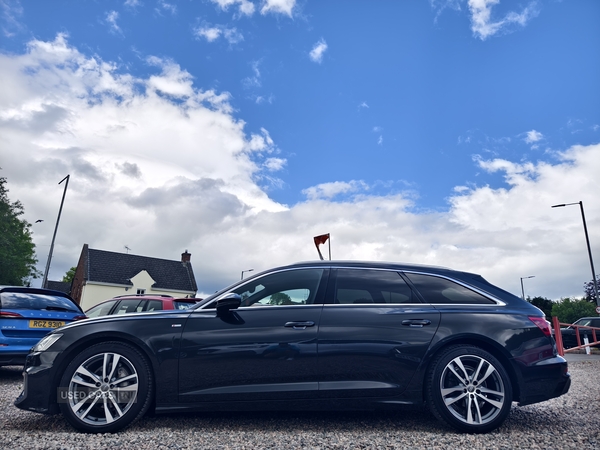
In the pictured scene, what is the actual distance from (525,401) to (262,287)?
2.52 meters

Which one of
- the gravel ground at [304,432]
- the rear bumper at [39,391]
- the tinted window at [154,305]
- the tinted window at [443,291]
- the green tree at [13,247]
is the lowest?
the gravel ground at [304,432]

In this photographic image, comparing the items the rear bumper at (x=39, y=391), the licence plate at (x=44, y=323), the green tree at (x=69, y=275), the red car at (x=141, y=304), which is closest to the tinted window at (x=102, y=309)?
the red car at (x=141, y=304)

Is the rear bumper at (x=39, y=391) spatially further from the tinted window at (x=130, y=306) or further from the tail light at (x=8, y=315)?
the tinted window at (x=130, y=306)

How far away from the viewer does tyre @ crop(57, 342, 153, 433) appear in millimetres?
4008

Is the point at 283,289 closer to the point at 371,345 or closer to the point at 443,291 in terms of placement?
the point at 371,345

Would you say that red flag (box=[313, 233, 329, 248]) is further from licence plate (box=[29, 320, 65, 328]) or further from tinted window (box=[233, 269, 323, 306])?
tinted window (box=[233, 269, 323, 306])

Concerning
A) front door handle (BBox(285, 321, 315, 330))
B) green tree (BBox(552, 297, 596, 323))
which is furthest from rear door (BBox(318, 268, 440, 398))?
green tree (BBox(552, 297, 596, 323))

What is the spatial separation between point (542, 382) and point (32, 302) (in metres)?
6.92

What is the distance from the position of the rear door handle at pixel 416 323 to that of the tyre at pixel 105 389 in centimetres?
228

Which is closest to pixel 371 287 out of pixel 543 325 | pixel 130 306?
pixel 543 325

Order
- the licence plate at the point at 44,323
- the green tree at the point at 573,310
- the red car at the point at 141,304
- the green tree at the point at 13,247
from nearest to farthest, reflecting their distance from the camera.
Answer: the licence plate at the point at 44,323, the red car at the point at 141,304, the green tree at the point at 13,247, the green tree at the point at 573,310

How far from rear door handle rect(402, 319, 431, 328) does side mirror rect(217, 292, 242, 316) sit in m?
1.48

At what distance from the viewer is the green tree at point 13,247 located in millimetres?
41312

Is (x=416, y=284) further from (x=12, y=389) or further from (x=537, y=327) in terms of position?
(x=12, y=389)
